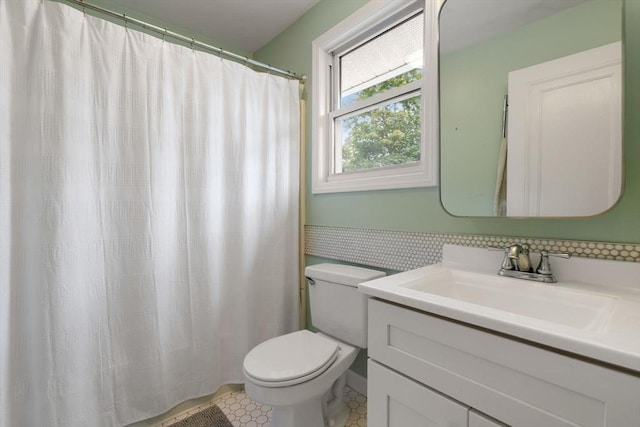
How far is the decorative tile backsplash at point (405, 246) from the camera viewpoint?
879mm

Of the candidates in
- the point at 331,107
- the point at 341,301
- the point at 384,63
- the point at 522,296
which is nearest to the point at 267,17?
the point at 331,107

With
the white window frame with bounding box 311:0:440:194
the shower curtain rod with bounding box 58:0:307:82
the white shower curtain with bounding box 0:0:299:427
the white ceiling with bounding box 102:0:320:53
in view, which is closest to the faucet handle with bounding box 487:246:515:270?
the white window frame with bounding box 311:0:440:194

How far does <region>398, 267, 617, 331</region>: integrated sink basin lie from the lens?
76 centimetres

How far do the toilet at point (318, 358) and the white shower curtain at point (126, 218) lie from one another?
0.44 meters

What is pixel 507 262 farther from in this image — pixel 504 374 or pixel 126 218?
pixel 126 218

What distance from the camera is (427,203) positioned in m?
1.30

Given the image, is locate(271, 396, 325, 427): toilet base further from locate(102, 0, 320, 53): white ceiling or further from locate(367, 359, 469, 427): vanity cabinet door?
locate(102, 0, 320, 53): white ceiling

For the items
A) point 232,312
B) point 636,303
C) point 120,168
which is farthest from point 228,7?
point 636,303

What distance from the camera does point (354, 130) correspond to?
5.71ft

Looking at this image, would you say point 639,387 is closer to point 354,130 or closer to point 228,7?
point 354,130

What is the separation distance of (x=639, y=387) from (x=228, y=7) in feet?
7.93

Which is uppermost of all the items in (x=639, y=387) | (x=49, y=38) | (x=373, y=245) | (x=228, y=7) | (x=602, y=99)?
(x=228, y=7)

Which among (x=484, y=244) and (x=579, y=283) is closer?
(x=579, y=283)

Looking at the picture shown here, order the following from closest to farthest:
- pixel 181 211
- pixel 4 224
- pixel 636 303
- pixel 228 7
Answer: pixel 636 303, pixel 4 224, pixel 181 211, pixel 228 7
